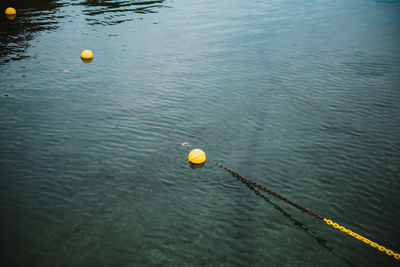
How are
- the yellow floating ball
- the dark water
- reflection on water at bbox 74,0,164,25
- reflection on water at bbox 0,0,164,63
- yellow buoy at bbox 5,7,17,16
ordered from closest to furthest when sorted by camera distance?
the dark water, the yellow floating ball, reflection on water at bbox 0,0,164,63, reflection on water at bbox 74,0,164,25, yellow buoy at bbox 5,7,17,16

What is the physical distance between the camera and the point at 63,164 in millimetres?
7949

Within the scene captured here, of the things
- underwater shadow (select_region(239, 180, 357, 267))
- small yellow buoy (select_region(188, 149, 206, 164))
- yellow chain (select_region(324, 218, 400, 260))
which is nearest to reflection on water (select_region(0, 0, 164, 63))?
small yellow buoy (select_region(188, 149, 206, 164))

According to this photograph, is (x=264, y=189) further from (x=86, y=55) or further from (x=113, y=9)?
(x=113, y=9)

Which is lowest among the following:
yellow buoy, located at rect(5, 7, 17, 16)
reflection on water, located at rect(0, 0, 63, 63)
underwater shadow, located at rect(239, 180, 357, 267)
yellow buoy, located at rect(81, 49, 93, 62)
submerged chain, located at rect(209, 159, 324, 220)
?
underwater shadow, located at rect(239, 180, 357, 267)

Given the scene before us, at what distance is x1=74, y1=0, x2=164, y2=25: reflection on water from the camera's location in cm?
2103

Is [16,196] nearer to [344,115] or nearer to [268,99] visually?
[268,99]

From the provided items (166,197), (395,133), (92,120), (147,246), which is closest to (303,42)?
(395,133)

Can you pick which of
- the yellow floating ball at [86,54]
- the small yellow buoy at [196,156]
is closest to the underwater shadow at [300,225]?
the small yellow buoy at [196,156]

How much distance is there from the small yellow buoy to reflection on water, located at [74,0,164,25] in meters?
15.3

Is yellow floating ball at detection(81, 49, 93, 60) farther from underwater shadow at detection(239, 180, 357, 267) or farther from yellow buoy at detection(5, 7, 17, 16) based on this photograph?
yellow buoy at detection(5, 7, 17, 16)

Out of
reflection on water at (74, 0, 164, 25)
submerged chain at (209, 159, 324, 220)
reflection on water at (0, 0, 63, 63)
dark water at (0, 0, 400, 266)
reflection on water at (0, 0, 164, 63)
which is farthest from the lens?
reflection on water at (74, 0, 164, 25)

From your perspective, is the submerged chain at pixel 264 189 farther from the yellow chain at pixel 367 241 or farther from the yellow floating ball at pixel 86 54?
the yellow floating ball at pixel 86 54

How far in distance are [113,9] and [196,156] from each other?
19849 mm

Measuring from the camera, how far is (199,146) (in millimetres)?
8633
